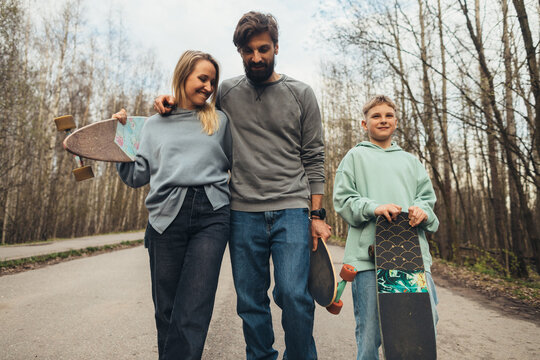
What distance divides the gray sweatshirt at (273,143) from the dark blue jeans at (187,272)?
0.32 m

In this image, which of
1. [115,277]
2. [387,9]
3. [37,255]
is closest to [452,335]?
[115,277]

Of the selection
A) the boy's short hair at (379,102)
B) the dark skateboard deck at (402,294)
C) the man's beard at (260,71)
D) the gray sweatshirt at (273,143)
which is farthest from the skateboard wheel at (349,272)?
the man's beard at (260,71)

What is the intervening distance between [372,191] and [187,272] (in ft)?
4.14

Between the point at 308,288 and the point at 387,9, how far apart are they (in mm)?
9090

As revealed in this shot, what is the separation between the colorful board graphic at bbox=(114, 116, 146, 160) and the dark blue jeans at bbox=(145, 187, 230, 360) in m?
0.62

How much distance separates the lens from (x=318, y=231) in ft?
7.75

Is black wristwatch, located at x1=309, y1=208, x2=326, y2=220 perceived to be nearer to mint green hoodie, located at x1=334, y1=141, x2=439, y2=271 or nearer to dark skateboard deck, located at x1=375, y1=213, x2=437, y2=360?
mint green hoodie, located at x1=334, y1=141, x2=439, y2=271

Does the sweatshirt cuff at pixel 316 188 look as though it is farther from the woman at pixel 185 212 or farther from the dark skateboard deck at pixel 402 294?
the woman at pixel 185 212

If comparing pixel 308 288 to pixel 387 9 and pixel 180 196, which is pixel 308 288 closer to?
pixel 180 196

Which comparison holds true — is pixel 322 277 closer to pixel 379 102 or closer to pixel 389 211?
pixel 389 211

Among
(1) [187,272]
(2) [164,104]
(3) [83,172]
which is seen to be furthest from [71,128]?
(1) [187,272]

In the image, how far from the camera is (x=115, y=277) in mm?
6688

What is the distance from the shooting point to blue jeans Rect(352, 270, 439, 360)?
81.4 inches

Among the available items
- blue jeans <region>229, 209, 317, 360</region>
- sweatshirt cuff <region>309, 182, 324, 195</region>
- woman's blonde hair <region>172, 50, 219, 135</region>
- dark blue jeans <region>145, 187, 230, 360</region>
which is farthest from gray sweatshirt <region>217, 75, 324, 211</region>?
dark blue jeans <region>145, 187, 230, 360</region>
